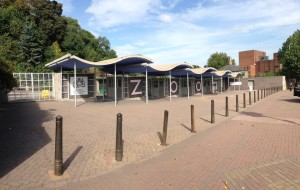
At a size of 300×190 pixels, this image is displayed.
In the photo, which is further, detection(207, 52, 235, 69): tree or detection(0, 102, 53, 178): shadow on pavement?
detection(207, 52, 235, 69): tree

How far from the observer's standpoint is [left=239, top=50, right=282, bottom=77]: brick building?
107m

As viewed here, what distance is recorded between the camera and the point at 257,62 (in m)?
117

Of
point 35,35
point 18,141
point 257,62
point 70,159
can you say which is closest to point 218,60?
point 257,62

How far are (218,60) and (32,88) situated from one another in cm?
7721

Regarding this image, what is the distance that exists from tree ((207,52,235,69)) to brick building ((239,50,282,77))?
20138mm

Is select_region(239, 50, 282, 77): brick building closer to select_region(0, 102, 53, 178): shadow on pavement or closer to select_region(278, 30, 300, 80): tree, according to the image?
select_region(278, 30, 300, 80): tree

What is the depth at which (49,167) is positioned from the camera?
5.76 metres

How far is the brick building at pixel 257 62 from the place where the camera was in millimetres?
106775

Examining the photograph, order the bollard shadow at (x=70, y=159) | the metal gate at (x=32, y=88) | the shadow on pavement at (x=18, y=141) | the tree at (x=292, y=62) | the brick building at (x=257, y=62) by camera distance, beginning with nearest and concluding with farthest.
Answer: the bollard shadow at (x=70, y=159) → the shadow on pavement at (x=18, y=141) → the metal gate at (x=32, y=88) → the tree at (x=292, y=62) → the brick building at (x=257, y=62)

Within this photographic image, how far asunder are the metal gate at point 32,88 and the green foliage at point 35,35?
25.6m

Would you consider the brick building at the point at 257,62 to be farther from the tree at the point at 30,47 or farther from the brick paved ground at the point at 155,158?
the brick paved ground at the point at 155,158

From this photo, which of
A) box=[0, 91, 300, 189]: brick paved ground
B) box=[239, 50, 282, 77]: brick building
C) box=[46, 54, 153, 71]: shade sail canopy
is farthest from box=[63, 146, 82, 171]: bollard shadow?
box=[239, 50, 282, 77]: brick building

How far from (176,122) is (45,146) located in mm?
5888

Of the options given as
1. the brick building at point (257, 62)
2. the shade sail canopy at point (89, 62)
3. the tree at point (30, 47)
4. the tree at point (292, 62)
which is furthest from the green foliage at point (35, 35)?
the brick building at point (257, 62)
